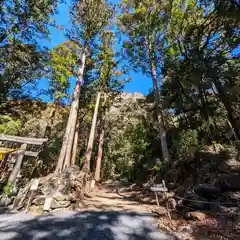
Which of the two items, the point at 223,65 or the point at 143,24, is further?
the point at 143,24

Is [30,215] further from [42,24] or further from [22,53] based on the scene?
[42,24]

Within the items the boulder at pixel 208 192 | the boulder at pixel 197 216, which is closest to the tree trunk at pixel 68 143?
the boulder at pixel 197 216

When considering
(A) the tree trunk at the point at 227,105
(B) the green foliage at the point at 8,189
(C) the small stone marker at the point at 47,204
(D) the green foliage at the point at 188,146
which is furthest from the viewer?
(A) the tree trunk at the point at 227,105

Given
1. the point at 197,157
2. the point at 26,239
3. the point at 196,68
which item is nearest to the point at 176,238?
the point at 26,239

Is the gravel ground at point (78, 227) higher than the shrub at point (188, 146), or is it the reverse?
the shrub at point (188, 146)

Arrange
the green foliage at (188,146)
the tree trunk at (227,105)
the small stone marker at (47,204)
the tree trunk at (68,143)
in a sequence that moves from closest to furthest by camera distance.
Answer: the small stone marker at (47,204)
the tree trunk at (68,143)
the green foliage at (188,146)
the tree trunk at (227,105)

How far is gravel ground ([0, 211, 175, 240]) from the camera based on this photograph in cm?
376

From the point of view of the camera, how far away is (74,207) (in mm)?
6035

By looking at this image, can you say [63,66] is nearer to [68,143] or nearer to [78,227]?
[68,143]

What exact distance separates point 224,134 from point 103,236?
10786mm

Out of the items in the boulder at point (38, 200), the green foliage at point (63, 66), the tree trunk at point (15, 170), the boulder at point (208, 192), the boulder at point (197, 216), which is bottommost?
the boulder at point (197, 216)

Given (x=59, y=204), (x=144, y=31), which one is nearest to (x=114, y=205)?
(x=59, y=204)

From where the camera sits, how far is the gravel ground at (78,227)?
3.76 m

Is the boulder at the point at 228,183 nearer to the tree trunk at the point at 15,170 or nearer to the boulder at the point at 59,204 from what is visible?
the boulder at the point at 59,204
